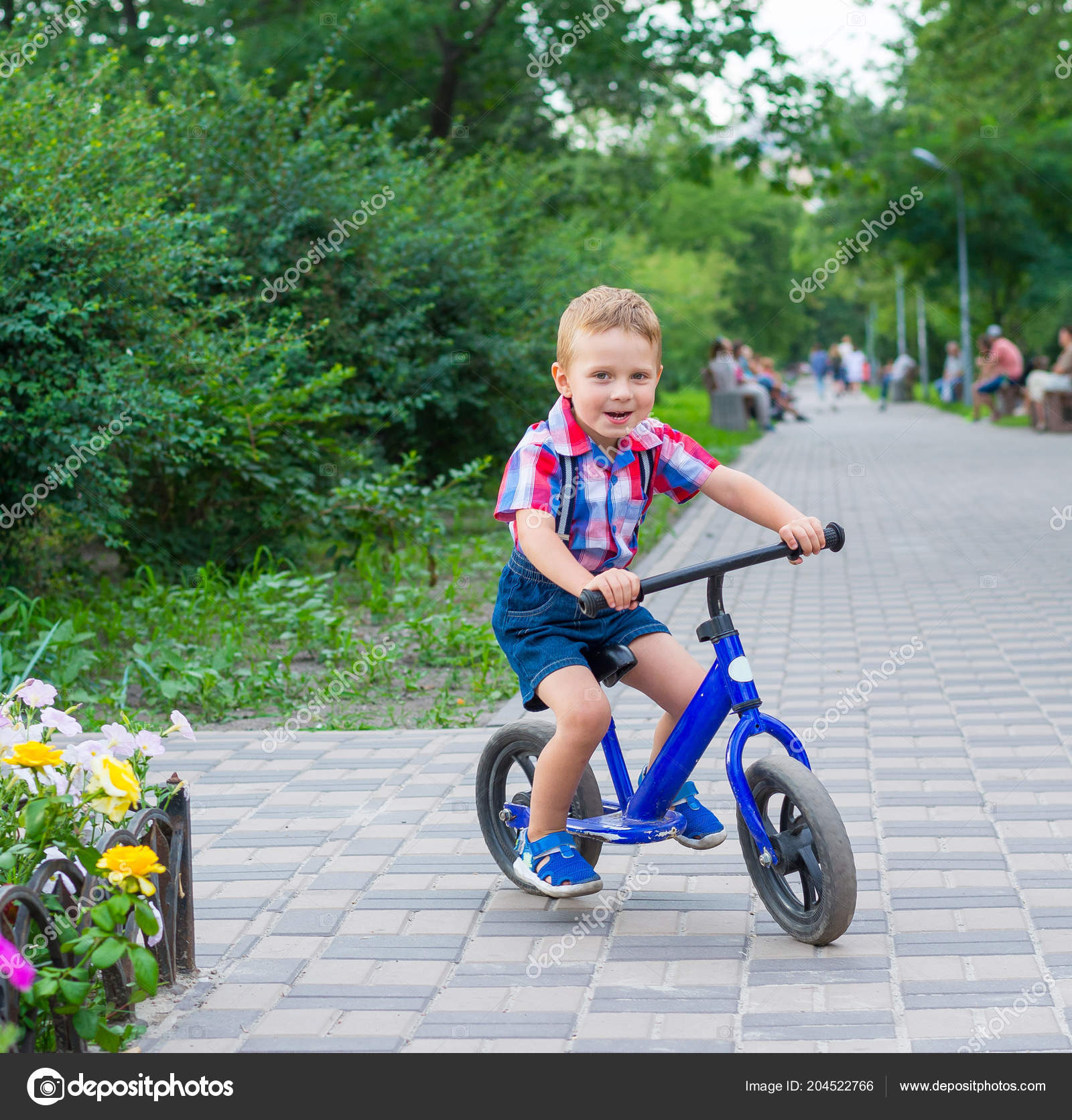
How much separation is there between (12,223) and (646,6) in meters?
13.4

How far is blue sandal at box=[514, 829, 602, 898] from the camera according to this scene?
3654 mm

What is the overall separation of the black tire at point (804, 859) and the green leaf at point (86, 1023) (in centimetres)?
159

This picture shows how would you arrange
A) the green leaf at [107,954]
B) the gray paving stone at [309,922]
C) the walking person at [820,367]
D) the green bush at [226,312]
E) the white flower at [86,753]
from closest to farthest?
1. the green leaf at [107,954]
2. the white flower at [86,753]
3. the gray paving stone at [309,922]
4. the green bush at [226,312]
5. the walking person at [820,367]

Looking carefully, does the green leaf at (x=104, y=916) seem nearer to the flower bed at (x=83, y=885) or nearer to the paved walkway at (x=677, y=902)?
the flower bed at (x=83, y=885)

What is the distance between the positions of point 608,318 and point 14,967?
190 cm

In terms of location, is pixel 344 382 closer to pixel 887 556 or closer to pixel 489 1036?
pixel 887 556

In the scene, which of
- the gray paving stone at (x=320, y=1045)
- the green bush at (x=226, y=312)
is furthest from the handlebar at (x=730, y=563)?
the green bush at (x=226, y=312)

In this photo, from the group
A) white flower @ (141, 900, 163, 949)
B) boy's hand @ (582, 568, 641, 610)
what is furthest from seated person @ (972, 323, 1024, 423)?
white flower @ (141, 900, 163, 949)

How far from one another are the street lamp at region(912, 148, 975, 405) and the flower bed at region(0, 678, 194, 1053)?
1188 inches

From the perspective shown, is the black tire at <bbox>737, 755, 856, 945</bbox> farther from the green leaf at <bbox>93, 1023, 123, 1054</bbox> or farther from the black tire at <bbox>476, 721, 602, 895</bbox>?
the green leaf at <bbox>93, 1023, 123, 1054</bbox>

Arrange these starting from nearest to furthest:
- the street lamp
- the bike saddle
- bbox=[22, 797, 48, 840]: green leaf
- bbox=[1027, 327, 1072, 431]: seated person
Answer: bbox=[22, 797, 48, 840]: green leaf < the bike saddle < bbox=[1027, 327, 1072, 431]: seated person < the street lamp

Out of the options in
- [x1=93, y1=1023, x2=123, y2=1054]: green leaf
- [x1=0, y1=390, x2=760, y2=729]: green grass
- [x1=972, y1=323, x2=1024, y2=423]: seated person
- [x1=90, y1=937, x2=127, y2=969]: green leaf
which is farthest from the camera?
[x1=972, y1=323, x2=1024, y2=423]: seated person

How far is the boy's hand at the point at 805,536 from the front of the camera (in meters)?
3.21
